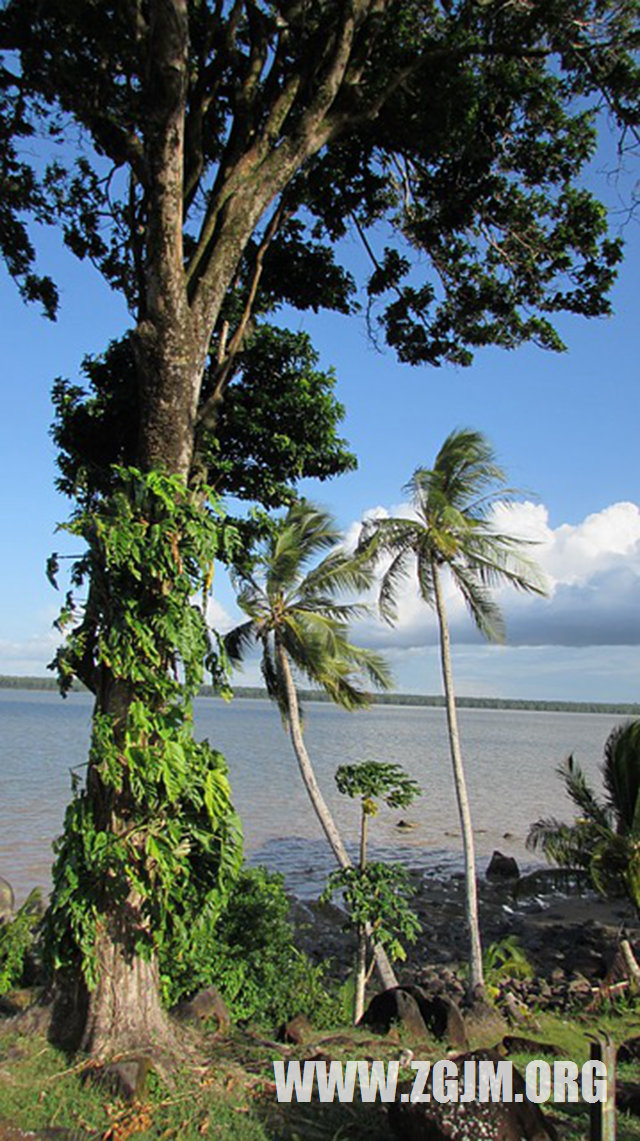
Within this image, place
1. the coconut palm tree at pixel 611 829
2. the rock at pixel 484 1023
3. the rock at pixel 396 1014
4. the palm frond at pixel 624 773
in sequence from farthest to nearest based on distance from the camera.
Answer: the palm frond at pixel 624 773 → the coconut palm tree at pixel 611 829 → the rock at pixel 484 1023 → the rock at pixel 396 1014

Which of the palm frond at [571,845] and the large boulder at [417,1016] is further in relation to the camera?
the palm frond at [571,845]

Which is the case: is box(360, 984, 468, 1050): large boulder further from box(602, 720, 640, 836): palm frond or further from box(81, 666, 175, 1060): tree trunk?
box(602, 720, 640, 836): palm frond

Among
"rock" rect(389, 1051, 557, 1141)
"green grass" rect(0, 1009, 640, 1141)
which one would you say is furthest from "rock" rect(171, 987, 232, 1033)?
"rock" rect(389, 1051, 557, 1141)

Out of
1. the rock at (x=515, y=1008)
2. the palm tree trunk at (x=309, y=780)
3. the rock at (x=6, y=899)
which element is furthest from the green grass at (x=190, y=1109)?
the rock at (x=6, y=899)

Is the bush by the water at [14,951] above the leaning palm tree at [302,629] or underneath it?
Answer: underneath

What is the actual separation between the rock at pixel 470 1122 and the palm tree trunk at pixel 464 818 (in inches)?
311

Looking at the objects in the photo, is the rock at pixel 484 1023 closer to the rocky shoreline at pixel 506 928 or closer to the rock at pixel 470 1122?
the rocky shoreline at pixel 506 928

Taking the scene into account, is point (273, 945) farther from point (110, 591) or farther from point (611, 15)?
point (611, 15)

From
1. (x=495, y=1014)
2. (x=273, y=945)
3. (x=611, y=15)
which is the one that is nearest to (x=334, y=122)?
(x=611, y=15)

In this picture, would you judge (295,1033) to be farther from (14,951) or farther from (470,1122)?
(470,1122)

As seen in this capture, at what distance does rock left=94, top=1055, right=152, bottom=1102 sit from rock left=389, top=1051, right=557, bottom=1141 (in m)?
1.72

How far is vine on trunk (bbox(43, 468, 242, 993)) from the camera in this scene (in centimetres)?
571

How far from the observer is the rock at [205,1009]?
6.97 metres

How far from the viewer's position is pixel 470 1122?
13.7 feet
